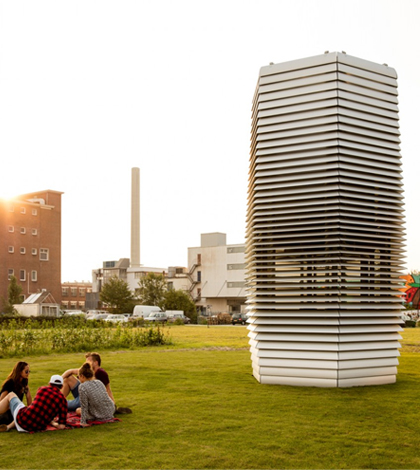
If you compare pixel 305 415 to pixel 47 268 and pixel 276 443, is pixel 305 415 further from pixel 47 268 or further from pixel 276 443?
pixel 47 268

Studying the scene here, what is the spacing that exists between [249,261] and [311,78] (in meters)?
4.34

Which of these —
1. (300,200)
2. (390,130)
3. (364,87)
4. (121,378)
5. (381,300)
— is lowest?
(121,378)

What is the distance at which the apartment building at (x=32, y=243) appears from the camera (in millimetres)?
73000

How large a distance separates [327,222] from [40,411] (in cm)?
659

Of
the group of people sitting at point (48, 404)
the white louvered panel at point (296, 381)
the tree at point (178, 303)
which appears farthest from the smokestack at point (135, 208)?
the group of people sitting at point (48, 404)

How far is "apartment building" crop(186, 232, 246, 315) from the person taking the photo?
8375 cm

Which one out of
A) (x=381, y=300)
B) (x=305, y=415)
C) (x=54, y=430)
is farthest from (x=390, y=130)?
(x=54, y=430)

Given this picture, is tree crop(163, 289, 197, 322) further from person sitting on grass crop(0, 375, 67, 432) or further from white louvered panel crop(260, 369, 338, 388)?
person sitting on grass crop(0, 375, 67, 432)

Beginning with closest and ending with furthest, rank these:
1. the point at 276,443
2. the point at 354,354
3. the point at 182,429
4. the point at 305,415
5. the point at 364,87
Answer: the point at 276,443 → the point at 182,429 → the point at 305,415 → the point at 354,354 → the point at 364,87

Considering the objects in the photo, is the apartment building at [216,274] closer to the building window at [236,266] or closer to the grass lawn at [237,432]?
the building window at [236,266]

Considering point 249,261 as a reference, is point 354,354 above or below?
below

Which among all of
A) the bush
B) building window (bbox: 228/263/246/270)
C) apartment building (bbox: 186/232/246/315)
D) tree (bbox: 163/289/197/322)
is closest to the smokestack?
apartment building (bbox: 186/232/246/315)

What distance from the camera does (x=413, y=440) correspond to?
7.38 m

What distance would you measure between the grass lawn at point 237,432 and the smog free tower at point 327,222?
0.74 meters
